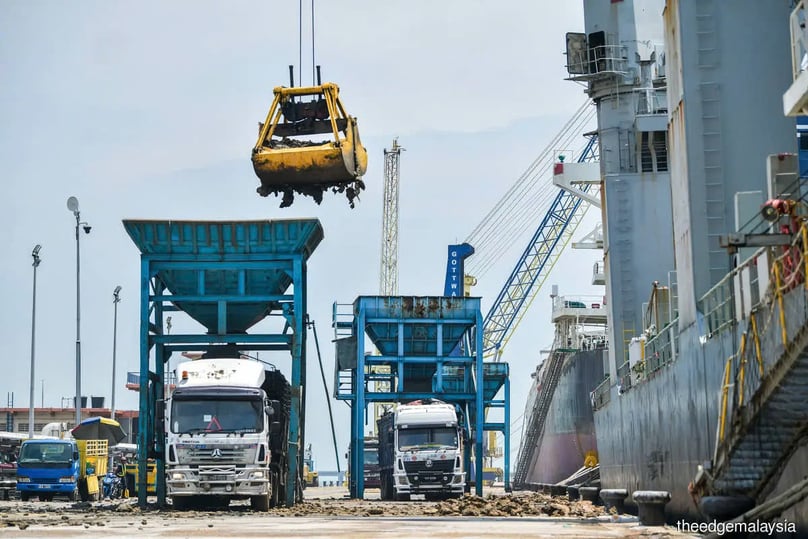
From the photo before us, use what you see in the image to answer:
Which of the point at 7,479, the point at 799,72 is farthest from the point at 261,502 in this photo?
the point at 7,479

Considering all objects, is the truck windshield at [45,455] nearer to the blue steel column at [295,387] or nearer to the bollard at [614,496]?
the blue steel column at [295,387]

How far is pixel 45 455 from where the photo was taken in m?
47.0

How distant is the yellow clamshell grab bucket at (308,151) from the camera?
3094 centimetres

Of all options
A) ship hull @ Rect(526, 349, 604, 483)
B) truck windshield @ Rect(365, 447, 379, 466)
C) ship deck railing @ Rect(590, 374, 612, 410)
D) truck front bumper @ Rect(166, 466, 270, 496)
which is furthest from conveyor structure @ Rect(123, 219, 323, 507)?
truck windshield @ Rect(365, 447, 379, 466)

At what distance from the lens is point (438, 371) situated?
5078cm

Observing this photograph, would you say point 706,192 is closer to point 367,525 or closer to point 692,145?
point 692,145

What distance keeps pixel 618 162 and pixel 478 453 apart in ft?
40.7

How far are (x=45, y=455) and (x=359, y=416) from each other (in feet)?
40.8

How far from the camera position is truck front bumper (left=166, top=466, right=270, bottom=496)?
30.6 metres

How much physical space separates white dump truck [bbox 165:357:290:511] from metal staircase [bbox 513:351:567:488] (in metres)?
42.1

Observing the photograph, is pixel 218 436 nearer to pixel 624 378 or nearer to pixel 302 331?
pixel 302 331

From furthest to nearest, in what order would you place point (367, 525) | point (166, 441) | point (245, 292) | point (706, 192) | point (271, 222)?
point (245, 292)
point (271, 222)
point (166, 441)
point (706, 192)
point (367, 525)

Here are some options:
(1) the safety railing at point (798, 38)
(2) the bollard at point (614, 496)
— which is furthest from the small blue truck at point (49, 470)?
(1) the safety railing at point (798, 38)

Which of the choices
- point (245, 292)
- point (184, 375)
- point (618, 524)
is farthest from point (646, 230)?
point (618, 524)
